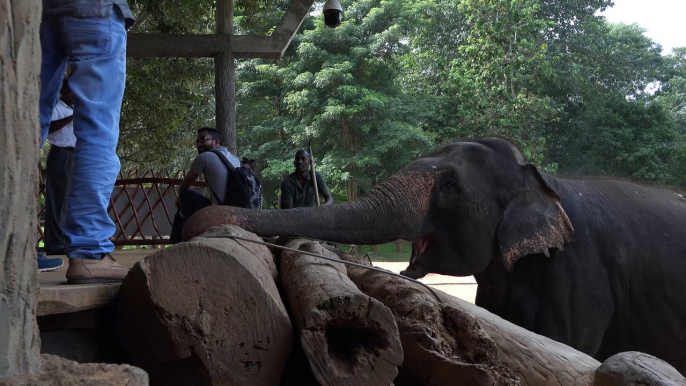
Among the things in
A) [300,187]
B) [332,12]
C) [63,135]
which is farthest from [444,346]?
[332,12]

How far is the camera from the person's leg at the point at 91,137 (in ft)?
7.98

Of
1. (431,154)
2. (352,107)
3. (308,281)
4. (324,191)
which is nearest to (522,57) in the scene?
(352,107)

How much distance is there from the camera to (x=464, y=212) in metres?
4.52

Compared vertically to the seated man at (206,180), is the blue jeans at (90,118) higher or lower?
higher

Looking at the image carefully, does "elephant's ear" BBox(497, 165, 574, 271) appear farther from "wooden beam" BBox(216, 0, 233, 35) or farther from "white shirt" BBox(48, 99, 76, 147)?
"wooden beam" BBox(216, 0, 233, 35)

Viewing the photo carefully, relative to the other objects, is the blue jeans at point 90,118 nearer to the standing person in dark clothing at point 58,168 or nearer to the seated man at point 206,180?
the standing person in dark clothing at point 58,168

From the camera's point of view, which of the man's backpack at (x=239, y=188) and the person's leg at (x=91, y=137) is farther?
the man's backpack at (x=239, y=188)

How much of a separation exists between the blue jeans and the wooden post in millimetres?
6213

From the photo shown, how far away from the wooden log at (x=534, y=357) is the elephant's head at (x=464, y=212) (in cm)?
130

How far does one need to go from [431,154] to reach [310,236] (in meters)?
1.36

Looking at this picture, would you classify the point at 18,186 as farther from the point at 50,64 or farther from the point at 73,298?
→ the point at 50,64

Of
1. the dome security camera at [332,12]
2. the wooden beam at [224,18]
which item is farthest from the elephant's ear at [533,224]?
the dome security camera at [332,12]

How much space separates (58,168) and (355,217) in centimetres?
220

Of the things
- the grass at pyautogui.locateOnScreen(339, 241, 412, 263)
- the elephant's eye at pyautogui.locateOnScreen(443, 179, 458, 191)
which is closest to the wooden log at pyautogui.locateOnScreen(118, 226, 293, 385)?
the elephant's eye at pyautogui.locateOnScreen(443, 179, 458, 191)
